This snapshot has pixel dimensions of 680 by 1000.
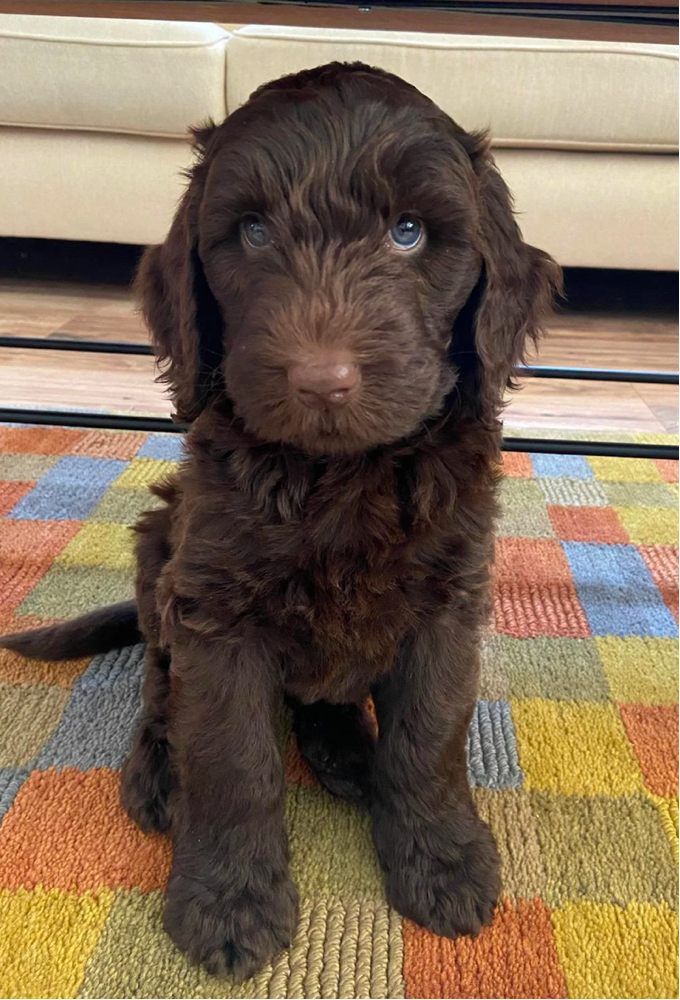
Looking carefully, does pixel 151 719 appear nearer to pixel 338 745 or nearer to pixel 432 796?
pixel 338 745

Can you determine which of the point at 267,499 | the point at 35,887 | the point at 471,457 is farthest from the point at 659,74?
the point at 35,887

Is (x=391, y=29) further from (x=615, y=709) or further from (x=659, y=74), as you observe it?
(x=615, y=709)

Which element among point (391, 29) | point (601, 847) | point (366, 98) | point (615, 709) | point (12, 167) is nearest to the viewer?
point (366, 98)

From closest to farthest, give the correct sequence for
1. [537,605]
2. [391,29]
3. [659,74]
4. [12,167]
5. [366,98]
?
[366,98]
[537,605]
[391,29]
[659,74]
[12,167]

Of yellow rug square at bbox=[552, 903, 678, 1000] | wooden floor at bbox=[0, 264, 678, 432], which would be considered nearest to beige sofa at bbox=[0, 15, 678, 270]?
wooden floor at bbox=[0, 264, 678, 432]

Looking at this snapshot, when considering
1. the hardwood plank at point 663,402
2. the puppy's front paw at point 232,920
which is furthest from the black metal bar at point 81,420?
the hardwood plank at point 663,402

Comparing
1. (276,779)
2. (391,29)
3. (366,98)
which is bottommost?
(276,779)

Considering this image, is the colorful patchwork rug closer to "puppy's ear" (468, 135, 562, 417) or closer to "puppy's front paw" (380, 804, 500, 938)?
"puppy's front paw" (380, 804, 500, 938)
